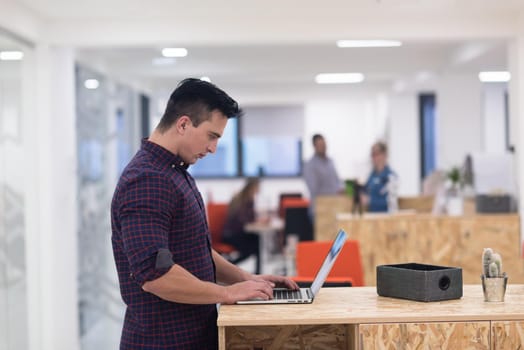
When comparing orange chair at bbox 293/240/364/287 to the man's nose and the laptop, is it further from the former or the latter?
the man's nose

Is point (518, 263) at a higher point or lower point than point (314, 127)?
lower

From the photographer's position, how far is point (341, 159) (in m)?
17.8

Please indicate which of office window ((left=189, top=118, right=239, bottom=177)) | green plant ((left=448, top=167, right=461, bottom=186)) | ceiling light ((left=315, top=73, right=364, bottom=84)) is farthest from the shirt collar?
office window ((left=189, top=118, right=239, bottom=177))

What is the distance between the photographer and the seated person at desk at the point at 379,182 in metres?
9.37

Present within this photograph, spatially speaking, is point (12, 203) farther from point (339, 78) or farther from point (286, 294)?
point (339, 78)

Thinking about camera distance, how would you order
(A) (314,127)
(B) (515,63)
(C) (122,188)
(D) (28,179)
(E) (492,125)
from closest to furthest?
(C) (122,188), (D) (28,179), (B) (515,63), (E) (492,125), (A) (314,127)

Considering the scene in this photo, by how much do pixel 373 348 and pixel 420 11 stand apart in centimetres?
439

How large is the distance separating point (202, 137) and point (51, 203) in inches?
160

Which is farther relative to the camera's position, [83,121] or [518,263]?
[83,121]

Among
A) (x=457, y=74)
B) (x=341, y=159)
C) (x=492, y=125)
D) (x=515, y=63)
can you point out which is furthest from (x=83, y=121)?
(x=341, y=159)

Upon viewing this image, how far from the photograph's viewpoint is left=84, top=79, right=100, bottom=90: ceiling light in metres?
8.41

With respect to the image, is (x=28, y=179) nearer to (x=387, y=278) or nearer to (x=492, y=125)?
(x=387, y=278)

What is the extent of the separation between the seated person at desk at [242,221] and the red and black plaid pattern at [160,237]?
697 centimetres

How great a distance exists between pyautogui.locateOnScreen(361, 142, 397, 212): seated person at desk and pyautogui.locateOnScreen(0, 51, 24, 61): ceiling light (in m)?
4.17
